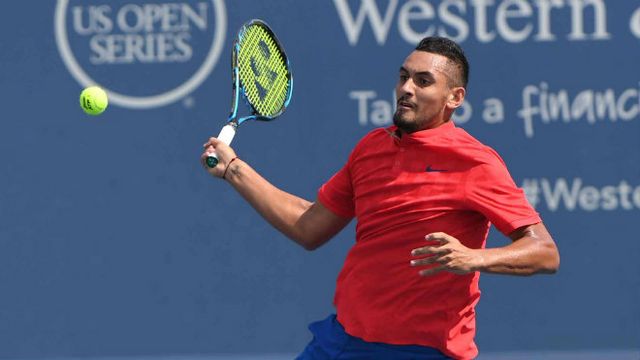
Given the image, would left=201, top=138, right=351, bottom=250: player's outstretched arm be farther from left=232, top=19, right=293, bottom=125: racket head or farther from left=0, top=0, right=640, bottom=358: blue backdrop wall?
left=0, top=0, right=640, bottom=358: blue backdrop wall

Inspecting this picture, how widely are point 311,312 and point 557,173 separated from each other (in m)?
1.38

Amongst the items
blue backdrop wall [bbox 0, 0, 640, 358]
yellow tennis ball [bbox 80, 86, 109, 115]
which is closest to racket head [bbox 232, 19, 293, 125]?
yellow tennis ball [bbox 80, 86, 109, 115]

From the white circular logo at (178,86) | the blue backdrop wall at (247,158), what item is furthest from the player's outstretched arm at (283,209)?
the white circular logo at (178,86)

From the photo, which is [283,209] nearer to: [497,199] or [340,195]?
[340,195]

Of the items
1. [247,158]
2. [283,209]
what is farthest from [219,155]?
[247,158]

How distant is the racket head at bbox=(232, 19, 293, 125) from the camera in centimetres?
426

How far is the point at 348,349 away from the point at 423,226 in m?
0.42

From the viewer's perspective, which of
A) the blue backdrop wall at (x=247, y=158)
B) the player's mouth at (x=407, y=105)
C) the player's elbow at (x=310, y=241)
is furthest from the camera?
the blue backdrop wall at (x=247, y=158)

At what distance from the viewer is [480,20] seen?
626 centimetres

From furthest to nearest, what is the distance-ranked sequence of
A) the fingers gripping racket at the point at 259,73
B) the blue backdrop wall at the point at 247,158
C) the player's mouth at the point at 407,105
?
the blue backdrop wall at the point at 247,158
the fingers gripping racket at the point at 259,73
the player's mouth at the point at 407,105

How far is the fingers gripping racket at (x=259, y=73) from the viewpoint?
422 cm

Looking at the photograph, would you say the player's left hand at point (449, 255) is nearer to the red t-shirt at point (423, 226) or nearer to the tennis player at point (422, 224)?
the tennis player at point (422, 224)

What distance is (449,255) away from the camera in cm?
329

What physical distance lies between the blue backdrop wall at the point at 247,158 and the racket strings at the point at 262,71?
67.6 inches
